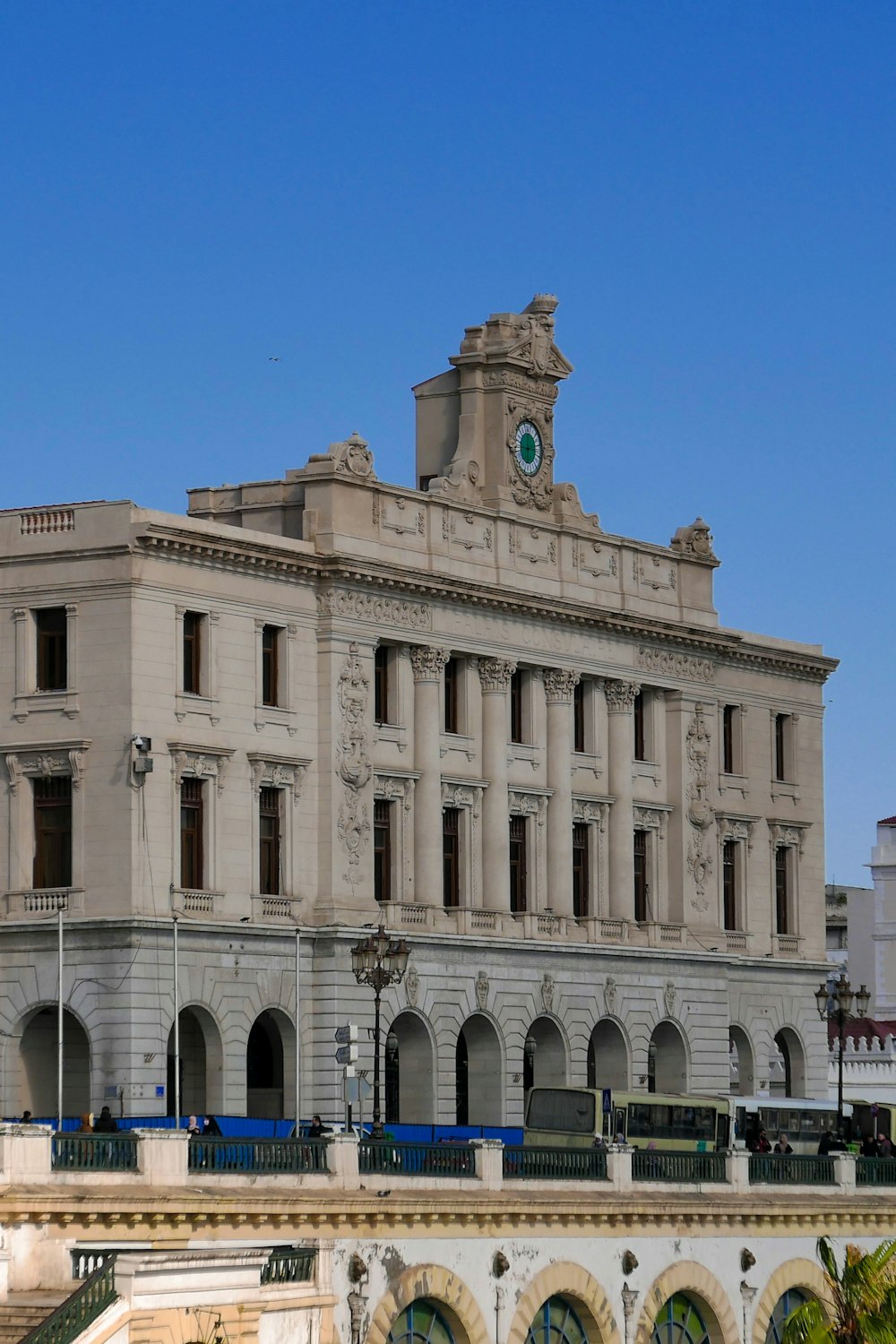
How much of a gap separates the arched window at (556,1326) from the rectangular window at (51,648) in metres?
27.4

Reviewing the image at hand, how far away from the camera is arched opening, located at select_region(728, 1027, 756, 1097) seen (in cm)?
9894

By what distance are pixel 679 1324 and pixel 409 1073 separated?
27769mm

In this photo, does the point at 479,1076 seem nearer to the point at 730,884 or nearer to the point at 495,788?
the point at 495,788

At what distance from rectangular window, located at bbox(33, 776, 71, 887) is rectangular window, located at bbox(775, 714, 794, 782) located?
1268 inches

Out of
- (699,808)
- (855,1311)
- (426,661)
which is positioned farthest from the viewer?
(699,808)

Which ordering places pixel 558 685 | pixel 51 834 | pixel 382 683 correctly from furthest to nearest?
pixel 558 685 → pixel 382 683 → pixel 51 834

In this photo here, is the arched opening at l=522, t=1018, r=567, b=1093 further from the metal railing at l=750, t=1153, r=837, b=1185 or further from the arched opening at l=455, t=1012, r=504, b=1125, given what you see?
the metal railing at l=750, t=1153, r=837, b=1185

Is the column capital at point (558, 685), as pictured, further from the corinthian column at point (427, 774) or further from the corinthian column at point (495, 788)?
the corinthian column at point (427, 774)

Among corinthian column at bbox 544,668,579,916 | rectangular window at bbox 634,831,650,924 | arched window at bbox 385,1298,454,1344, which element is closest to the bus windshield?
corinthian column at bbox 544,668,579,916

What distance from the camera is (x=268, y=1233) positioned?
49219 mm

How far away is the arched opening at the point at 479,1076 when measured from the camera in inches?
3428

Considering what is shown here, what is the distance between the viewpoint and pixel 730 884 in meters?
100

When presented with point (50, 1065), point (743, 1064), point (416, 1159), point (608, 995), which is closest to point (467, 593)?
point (608, 995)

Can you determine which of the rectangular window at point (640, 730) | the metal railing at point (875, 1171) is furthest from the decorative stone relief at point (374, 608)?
the metal railing at point (875, 1171)
